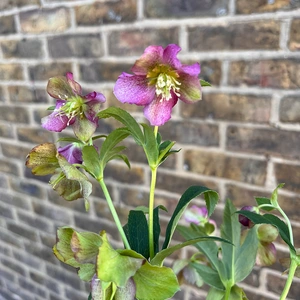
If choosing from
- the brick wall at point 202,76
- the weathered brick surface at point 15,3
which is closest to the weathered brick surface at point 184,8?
the brick wall at point 202,76

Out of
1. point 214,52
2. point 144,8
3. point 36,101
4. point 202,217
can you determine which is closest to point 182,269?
point 202,217

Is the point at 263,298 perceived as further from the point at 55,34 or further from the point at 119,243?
the point at 55,34

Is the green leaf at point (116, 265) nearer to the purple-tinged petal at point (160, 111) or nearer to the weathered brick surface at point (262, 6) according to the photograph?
the purple-tinged petal at point (160, 111)

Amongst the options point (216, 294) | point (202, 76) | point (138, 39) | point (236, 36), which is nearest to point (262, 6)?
point (236, 36)

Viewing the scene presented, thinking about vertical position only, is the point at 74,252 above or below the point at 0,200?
above

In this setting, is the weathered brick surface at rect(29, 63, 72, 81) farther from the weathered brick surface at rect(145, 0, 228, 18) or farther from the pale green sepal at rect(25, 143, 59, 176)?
the pale green sepal at rect(25, 143, 59, 176)

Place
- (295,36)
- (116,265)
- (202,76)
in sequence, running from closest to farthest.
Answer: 1. (116,265)
2. (295,36)
3. (202,76)

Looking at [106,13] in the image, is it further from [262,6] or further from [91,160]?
[91,160]
